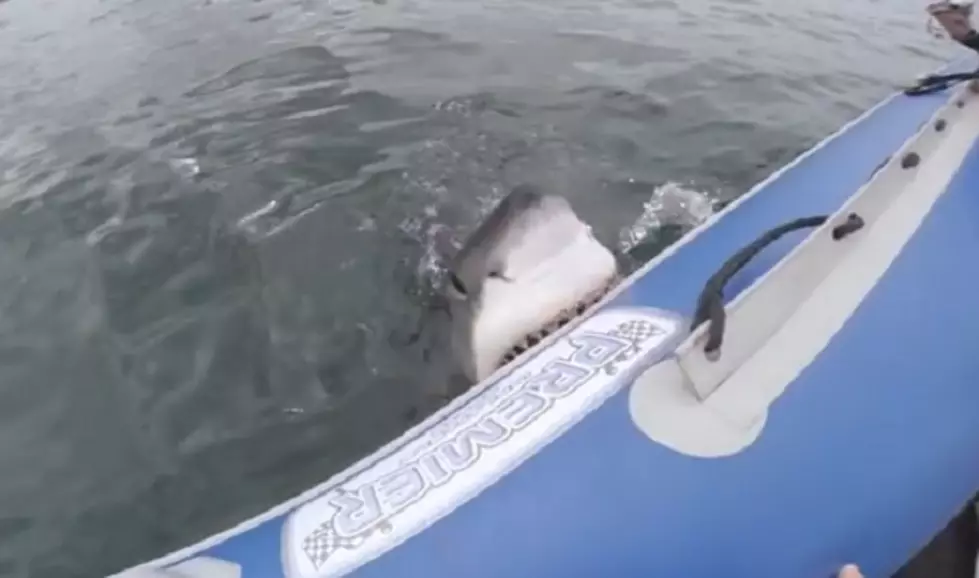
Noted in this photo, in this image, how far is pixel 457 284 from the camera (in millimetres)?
3656

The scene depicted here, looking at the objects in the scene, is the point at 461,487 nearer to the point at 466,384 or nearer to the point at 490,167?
the point at 466,384

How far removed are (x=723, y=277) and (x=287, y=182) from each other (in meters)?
3.44

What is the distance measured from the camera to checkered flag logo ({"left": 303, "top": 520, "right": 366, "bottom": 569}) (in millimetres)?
2121

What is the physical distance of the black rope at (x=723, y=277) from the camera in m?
2.33

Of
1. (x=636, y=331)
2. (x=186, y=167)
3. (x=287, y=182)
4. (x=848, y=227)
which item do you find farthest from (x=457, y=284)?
(x=186, y=167)

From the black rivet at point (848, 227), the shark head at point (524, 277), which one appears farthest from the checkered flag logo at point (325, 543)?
the black rivet at point (848, 227)

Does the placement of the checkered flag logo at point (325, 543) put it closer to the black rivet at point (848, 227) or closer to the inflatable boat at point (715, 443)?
the inflatable boat at point (715, 443)

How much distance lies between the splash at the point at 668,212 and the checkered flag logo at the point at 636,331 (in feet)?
7.01

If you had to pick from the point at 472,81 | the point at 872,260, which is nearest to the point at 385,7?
the point at 472,81

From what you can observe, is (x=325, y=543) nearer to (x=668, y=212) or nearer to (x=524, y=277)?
(x=524, y=277)

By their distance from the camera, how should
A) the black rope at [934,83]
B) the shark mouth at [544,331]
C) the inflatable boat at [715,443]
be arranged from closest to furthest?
the inflatable boat at [715,443] < the shark mouth at [544,331] < the black rope at [934,83]

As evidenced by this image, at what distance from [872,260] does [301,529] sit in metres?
1.61

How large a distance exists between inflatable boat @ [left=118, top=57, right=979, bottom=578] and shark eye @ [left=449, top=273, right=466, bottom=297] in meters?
0.90

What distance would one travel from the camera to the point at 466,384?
3.60 metres
